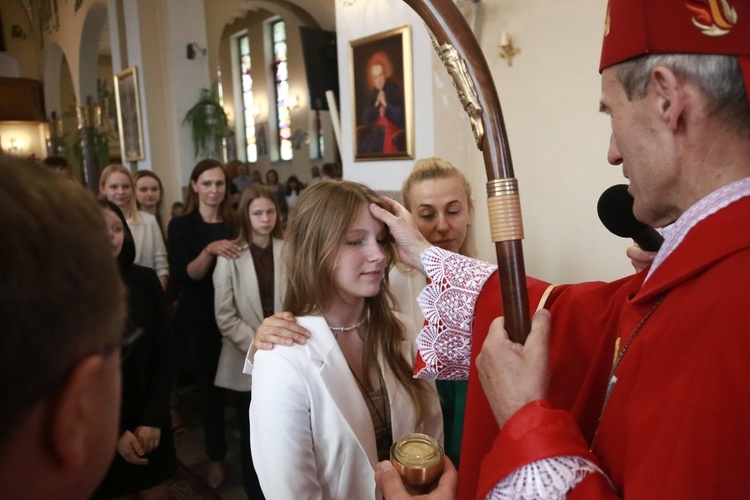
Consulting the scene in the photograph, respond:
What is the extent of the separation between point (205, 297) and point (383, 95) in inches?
84.5

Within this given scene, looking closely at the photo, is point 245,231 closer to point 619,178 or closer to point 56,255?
point 619,178

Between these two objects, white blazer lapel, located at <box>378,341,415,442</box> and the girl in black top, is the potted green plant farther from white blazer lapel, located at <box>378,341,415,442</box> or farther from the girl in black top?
white blazer lapel, located at <box>378,341,415,442</box>

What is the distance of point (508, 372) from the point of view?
3.13ft

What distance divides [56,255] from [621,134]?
0.86m

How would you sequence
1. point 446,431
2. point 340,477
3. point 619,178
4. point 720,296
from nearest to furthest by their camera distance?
point 720,296 < point 340,477 < point 446,431 < point 619,178

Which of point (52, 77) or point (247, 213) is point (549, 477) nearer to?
point (247, 213)

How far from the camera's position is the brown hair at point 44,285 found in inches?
19.9

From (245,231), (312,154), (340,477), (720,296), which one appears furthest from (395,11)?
(312,154)

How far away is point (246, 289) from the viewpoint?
3.34m

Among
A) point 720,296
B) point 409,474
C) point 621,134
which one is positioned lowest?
point 409,474

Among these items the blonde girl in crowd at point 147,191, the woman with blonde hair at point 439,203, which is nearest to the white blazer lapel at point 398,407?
the woman with blonde hair at point 439,203

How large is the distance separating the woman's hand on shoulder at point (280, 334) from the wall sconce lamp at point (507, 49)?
279cm

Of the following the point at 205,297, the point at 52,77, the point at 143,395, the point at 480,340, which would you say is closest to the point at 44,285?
the point at 480,340

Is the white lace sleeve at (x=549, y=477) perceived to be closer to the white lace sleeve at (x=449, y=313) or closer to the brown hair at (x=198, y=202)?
the white lace sleeve at (x=449, y=313)
